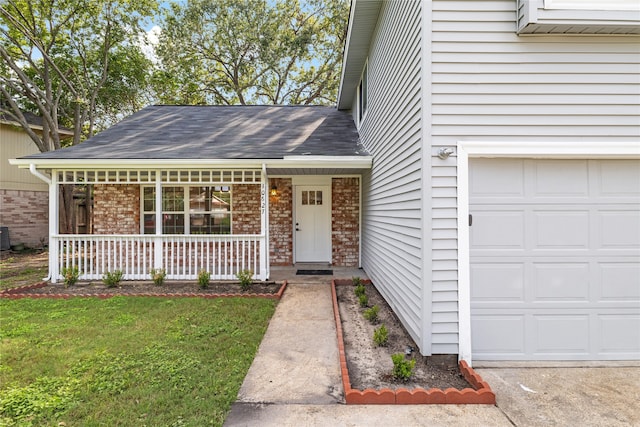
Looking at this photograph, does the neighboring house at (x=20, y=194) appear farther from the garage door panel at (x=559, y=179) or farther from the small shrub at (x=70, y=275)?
the garage door panel at (x=559, y=179)

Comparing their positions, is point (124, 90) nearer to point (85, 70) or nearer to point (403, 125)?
point (85, 70)

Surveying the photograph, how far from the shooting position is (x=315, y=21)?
58.2 feet

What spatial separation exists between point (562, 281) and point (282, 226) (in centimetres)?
609

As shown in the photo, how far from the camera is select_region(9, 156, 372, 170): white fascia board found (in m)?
6.22

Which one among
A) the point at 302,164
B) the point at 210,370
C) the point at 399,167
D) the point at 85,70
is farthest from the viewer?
the point at 85,70

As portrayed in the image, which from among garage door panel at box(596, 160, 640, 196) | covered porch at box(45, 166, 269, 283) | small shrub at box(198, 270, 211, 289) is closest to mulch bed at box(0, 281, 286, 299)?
small shrub at box(198, 270, 211, 289)

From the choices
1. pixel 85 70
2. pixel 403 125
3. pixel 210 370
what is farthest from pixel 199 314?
pixel 85 70

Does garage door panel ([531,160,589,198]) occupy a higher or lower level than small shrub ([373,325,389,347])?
higher

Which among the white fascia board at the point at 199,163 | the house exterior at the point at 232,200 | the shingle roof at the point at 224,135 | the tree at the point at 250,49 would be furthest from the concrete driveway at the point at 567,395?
the tree at the point at 250,49

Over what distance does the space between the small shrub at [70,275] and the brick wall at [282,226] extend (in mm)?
3985

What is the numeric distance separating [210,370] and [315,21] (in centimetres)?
1880

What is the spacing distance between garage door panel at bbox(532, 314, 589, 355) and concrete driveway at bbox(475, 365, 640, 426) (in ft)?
0.63

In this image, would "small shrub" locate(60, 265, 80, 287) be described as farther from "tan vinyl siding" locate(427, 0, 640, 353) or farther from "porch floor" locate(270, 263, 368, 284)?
"tan vinyl siding" locate(427, 0, 640, 353)

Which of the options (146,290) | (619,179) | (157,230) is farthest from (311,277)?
(619,179)
